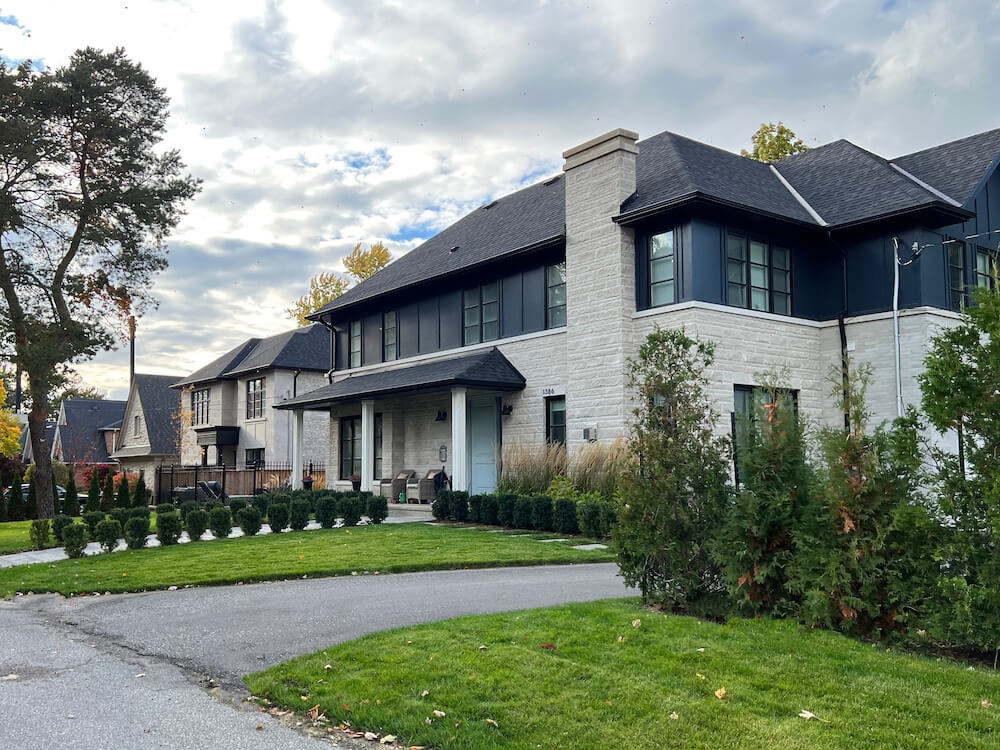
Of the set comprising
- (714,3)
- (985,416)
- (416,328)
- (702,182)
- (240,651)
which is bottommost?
(240,651)

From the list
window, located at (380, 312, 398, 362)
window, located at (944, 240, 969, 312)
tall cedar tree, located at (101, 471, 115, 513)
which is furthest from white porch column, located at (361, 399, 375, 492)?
window, located at (944, 240, 969, 312)

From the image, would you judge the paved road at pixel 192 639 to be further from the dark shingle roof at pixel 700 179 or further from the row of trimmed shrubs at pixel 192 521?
the dark shingle roof at pixel 700 179

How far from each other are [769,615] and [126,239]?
22614 mm

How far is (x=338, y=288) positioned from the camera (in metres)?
49.8

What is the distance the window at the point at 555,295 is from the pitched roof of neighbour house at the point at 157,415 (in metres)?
31.6

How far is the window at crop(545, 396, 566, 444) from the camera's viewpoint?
1894 centimetres

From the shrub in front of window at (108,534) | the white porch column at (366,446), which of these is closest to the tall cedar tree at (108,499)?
the white porch column at (366,446)

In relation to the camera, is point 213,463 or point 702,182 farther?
point 213,463

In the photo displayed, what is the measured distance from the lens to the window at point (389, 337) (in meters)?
25.1

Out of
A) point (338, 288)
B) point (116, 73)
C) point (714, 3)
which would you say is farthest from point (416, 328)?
point (338, 288)

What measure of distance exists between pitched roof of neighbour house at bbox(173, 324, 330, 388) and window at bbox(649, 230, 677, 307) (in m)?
22.1

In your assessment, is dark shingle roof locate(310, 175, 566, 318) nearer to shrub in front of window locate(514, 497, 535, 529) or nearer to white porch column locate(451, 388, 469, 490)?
white porch column locate(451, 388, 469, 490)

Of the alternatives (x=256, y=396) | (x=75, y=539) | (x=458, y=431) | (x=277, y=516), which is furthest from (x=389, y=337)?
(x=256, y=396)

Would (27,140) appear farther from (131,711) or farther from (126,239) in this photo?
(131,711)
